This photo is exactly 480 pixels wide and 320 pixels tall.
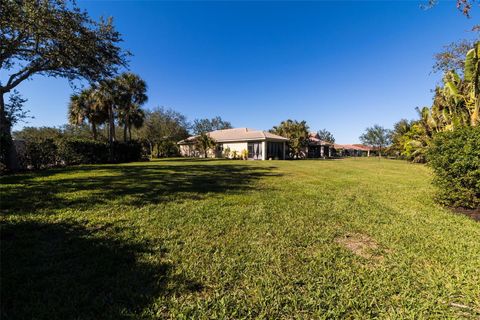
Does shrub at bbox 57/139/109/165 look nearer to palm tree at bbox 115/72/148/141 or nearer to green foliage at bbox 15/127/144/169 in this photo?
green foliage at bbox 15/127/144/169

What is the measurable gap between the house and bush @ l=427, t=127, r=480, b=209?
2334 cm

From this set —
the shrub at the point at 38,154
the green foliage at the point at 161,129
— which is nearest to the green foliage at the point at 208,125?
the green foliage at the point at 161,129

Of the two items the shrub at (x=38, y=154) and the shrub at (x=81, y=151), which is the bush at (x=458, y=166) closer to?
the shrub at (x=38, y=154)

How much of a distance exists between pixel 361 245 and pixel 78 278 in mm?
4390

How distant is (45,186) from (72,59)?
22.0 ft

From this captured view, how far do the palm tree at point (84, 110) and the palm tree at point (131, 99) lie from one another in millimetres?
2618

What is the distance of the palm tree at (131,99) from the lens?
27.1m

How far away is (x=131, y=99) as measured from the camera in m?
28.4

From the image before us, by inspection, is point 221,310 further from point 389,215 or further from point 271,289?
point 389,215

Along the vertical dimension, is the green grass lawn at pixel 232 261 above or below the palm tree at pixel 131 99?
below

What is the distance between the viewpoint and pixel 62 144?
683 inches

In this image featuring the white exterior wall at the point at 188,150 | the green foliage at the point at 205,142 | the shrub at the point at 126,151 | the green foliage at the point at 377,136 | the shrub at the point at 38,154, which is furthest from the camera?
the green foliage at the point at 377,136

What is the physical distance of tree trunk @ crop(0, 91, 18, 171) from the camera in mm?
12192

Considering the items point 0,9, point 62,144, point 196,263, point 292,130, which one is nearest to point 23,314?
point 196,263
